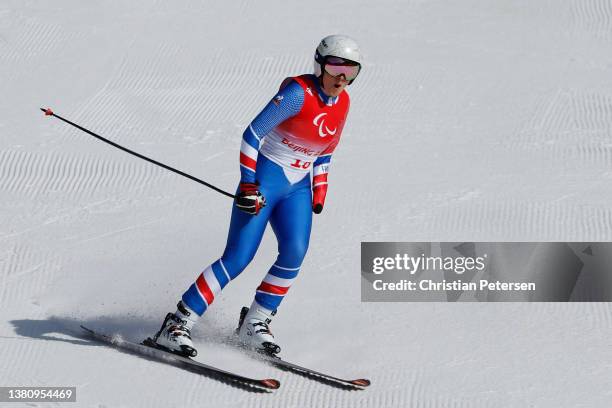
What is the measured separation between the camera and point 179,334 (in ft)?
22.9

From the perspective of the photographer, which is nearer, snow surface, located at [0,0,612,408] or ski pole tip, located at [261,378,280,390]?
ski pole tip, located at [261,378,280,390]

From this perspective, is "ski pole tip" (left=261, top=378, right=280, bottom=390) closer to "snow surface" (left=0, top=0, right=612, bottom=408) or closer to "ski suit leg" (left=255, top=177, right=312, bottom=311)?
"snow surface" (left=0, top=0, right=612, bottom=408)

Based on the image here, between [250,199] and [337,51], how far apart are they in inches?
40.5

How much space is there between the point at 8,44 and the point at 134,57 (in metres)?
1.62

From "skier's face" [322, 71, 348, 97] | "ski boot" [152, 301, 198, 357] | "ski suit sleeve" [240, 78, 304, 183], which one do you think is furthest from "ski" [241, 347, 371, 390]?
"skier's face" [322, 71, 348, 97]

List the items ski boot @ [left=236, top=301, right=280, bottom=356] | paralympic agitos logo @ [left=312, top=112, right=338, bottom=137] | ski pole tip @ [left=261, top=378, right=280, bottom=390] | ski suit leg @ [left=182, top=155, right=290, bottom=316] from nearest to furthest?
ski pole tip @ [left=261, top=378, right=280, bottom=390]
paralympic agitos logo @ [left=312, top=112, right=338, bottom=137]
ski suit leg @ [left=182, top=155, right=290, bottom=316]
ski boot @ [left=236, top=301, right=280, bottom=356]

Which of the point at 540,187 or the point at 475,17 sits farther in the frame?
the point at 475,17

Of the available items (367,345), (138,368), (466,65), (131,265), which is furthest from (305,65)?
(138,368)

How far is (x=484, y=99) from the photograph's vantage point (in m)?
12.3

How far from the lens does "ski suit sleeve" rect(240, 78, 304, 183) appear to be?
6.75m

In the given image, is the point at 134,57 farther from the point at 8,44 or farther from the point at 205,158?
the point at 205,158

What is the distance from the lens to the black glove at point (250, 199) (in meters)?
6.76

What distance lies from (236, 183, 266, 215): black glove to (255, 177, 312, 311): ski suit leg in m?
0.28

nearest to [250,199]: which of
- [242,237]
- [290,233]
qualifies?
[242,237]
